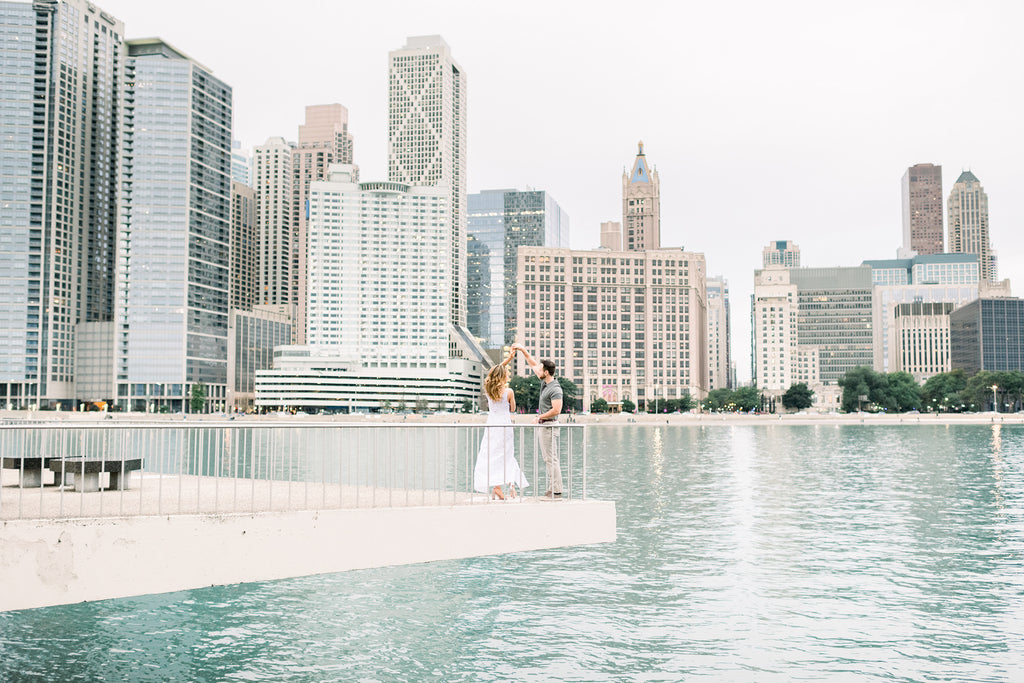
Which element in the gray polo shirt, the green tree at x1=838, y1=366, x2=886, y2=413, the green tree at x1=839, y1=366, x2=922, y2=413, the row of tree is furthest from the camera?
the green tree at x1=839, y1=366, x2=922, y2=413

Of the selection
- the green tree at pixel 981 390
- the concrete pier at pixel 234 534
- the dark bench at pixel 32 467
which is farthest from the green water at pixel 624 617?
the green tree at pixel 981 390

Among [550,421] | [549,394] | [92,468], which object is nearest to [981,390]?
[550,421]

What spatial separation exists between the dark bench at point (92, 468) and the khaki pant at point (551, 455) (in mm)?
6573

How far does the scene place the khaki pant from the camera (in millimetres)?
13703

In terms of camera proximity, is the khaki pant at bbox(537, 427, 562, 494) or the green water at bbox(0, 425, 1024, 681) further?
the green water at bbox(0, 425, 1024, 681)

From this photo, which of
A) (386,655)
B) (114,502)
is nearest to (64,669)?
(114,502)

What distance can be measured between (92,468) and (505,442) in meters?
6.39

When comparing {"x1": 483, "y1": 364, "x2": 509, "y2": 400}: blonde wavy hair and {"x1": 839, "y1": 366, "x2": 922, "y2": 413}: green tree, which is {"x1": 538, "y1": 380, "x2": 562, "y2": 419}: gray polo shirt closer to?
{"x1": 483, "y1": 364, "x2": 509, "y2": 400}: blonde wavy hair

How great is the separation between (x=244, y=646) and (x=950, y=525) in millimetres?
28121

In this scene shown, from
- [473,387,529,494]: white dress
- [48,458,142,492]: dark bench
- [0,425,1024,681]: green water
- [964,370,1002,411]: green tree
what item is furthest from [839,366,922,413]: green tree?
[48,458,142,492]: dark bench

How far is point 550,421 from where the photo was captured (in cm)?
1452

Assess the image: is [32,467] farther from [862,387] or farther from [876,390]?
[876,390]

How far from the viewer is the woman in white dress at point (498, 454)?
13.7 metres

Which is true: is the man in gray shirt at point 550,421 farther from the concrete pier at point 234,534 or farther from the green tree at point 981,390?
the green tree at point 981,390
